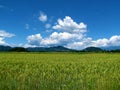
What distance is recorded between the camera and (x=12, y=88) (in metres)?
8.11

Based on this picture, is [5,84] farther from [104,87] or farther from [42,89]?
[104,87]

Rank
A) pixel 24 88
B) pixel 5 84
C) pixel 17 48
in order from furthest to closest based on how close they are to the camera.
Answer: pixel 17 48, pixel 5 84, pixel 24 88

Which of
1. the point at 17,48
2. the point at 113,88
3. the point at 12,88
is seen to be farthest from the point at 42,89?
the point at 17,48

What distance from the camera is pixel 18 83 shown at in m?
8.69

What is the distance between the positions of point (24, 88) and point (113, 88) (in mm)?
2942

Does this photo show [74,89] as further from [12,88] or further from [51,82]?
[12,88]

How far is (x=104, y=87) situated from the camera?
834 cm

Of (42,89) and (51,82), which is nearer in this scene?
(42,89)

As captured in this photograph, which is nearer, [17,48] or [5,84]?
[5,84]

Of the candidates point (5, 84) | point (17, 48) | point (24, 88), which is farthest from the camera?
point (17, 48)

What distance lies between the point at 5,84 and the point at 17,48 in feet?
429

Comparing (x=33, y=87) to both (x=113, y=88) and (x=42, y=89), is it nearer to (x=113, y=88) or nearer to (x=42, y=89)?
(x=42, y=89)

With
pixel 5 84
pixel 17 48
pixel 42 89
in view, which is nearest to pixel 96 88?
pixel 42 89

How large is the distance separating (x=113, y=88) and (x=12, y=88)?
3.30 metres
